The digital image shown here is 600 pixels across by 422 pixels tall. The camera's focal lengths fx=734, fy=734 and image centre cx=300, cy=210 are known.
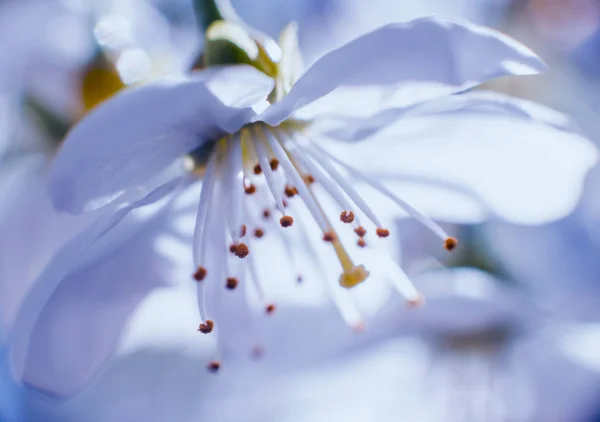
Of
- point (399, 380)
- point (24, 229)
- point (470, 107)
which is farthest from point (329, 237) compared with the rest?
point (399, 380)

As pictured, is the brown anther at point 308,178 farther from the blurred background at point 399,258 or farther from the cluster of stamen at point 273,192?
the blurred background at point 399,258

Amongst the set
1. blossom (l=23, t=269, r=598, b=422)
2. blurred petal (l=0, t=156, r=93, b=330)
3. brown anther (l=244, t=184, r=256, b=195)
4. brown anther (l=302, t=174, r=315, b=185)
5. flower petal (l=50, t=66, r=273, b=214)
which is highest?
blurred petal (l=0, t=156, r=93, b=330)

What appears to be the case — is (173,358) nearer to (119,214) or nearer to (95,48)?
(95,48)

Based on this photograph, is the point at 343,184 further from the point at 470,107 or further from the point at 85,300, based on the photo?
the point at 85,300

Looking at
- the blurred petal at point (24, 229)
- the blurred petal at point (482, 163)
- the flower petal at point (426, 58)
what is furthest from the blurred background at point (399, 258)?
the flower petal at point (426, 58)

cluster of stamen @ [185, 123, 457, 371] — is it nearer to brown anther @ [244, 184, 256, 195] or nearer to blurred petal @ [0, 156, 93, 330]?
brown anther @ [244, 184, 256, 195]

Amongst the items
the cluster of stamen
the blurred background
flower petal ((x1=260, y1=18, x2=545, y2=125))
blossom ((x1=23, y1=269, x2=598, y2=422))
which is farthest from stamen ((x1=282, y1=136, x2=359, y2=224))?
blossom ((x1=23, y1=269, x2=598, y2=422))

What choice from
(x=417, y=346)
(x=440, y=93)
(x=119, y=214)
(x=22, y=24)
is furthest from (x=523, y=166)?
(x=22, y=24)
